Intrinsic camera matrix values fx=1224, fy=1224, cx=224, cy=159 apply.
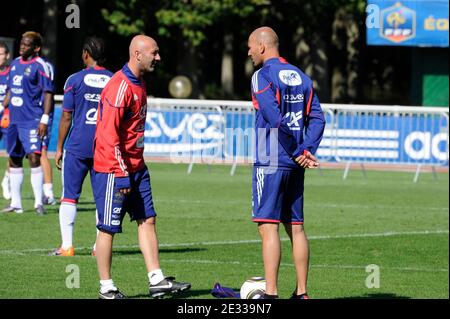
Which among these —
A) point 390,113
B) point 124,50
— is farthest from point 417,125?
point 124,50

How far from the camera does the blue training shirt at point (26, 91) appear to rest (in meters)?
16.7

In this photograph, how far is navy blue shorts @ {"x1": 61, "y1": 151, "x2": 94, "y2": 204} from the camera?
12695 mm

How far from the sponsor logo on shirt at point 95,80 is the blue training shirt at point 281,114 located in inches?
128

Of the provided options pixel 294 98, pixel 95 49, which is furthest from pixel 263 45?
pixel 95 49

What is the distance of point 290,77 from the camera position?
32.4 ft

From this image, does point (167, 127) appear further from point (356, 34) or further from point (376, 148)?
point (356, 34)

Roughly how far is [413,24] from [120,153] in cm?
2657

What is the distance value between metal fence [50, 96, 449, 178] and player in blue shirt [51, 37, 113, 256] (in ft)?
45.5

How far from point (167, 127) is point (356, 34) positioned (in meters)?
30.4

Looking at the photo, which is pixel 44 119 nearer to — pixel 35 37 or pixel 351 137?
pixel 35 37

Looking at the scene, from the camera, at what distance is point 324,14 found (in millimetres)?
52719

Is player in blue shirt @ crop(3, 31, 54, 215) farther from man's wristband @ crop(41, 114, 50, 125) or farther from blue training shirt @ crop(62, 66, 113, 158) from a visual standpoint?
blue training shirt @ crop(62, 66, 113, 158)

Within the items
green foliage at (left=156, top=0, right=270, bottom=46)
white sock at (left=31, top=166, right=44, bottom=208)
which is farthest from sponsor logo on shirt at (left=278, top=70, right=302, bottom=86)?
green foliage at (left=156, top=0, right=270, bottom=46)

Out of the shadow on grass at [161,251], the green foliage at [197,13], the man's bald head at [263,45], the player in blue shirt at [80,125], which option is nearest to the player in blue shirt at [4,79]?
the shadow on grass at [161,251]
